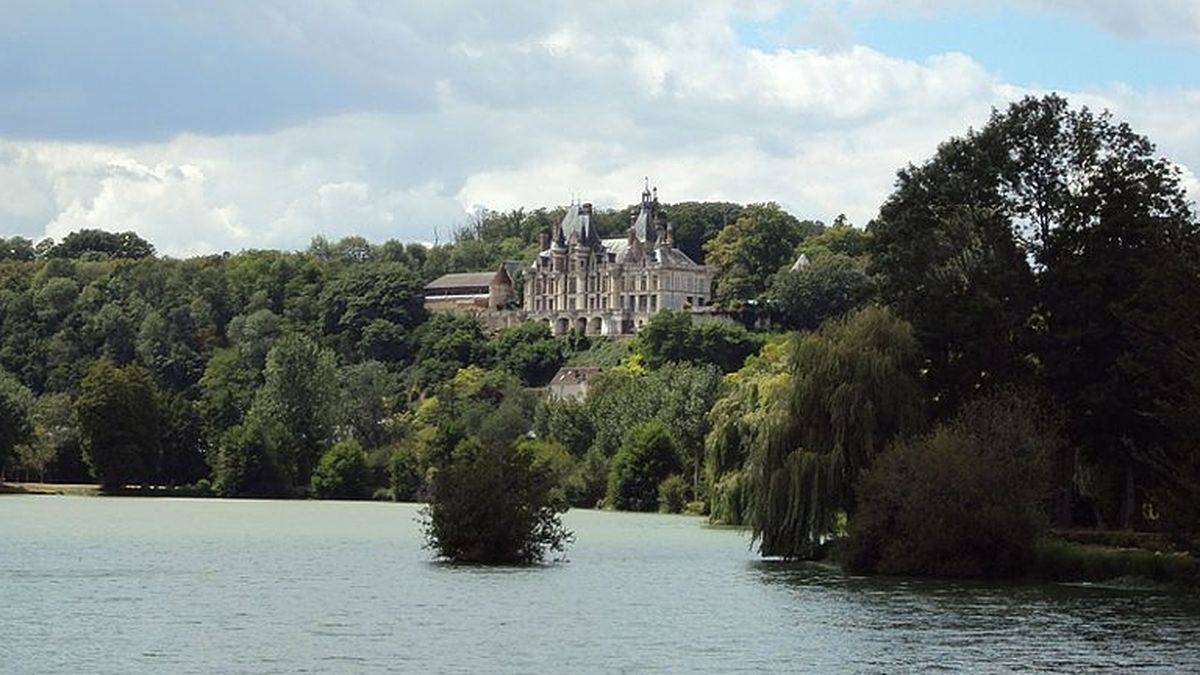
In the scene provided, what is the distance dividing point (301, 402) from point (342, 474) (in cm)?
1044

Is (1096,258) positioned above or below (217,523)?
above

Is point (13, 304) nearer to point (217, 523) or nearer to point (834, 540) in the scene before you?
point (217, 523)

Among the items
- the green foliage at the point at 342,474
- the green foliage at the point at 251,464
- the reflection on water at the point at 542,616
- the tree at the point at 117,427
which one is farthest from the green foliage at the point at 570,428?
the reflection on water at the point at 542,616

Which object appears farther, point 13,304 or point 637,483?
point 13,304

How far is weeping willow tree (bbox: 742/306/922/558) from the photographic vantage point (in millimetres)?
56062

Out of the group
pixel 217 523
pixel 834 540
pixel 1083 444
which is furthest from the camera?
pixel 217 523

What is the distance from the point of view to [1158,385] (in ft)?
169

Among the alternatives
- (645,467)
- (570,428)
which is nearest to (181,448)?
(570,428)

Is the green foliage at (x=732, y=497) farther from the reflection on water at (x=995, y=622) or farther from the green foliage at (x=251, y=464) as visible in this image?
the green foliage at (x=251, y=464)

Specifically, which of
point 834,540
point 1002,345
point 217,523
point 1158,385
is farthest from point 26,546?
point 1158,385

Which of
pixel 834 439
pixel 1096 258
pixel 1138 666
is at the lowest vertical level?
pixel 1138 666

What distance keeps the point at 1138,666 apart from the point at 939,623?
6.85 m

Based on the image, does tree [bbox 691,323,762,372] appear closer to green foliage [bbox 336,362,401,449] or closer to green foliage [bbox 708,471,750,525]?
green foliage [bbox 336,362,401,449]

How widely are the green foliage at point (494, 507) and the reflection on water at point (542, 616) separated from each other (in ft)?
3.88
